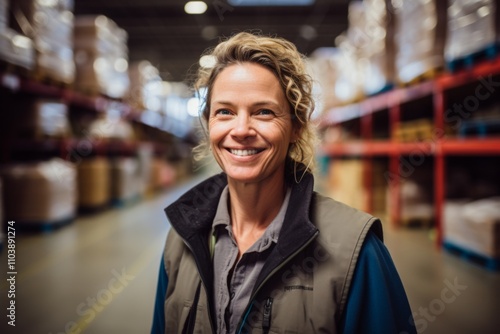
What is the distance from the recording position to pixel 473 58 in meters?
3.79

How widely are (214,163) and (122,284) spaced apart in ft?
6.07

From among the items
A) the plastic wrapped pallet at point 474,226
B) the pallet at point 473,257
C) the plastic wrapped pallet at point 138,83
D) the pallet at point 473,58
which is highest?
the plastic wrapped pallet at point 138,83

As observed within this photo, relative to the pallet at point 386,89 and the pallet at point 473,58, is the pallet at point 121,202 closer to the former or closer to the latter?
the pallet at point 386,89

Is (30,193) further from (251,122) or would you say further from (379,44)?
(379,44)

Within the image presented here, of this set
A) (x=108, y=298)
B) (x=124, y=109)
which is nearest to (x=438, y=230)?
(x=108, y=298)

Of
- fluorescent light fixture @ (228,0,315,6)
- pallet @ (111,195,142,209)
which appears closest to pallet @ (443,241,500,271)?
pallet @ (111,195,142,209)

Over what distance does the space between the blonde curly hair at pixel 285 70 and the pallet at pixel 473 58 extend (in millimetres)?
2667

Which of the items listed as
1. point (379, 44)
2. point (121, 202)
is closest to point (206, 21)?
point (121, 202)

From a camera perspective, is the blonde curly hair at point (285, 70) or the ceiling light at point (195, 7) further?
the ceiling light at point (195, 7)

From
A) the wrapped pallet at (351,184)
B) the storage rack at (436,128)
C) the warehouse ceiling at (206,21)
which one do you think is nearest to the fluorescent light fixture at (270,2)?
the warehouse ceiling at (206,21)

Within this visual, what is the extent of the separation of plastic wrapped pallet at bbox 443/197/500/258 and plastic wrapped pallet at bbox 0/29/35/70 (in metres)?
5.39

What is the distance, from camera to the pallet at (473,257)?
3.61 metres

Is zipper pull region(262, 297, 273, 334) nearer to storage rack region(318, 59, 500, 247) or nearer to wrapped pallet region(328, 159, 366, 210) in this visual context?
storage rack region(318, 59, 500, 247)

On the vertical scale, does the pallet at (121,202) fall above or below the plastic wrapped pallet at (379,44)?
below
